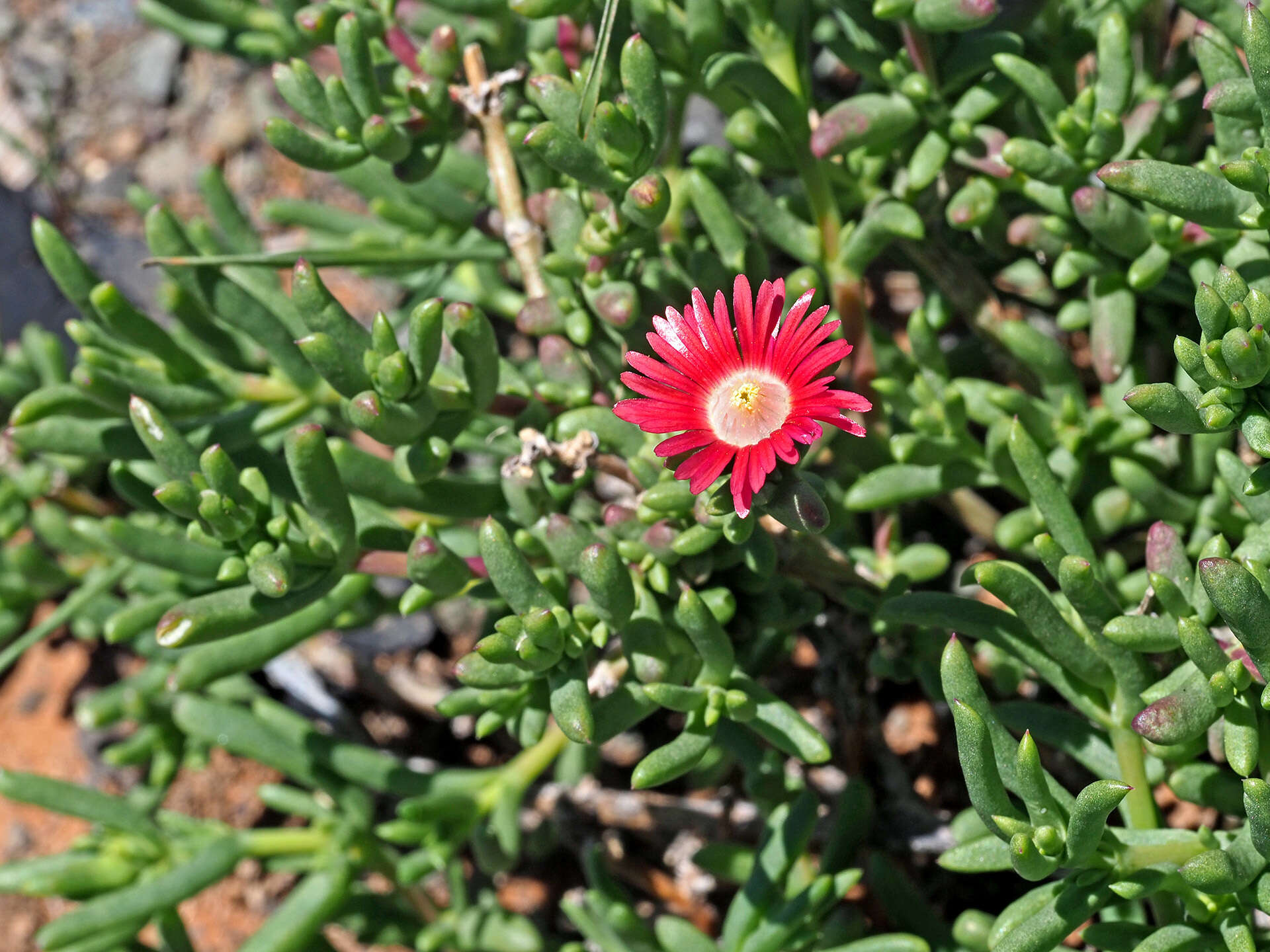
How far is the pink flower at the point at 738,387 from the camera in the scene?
118 cm

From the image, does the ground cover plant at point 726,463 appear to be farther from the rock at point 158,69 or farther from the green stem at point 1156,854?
the rock at point 158,69

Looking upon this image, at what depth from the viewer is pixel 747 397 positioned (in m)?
1.30

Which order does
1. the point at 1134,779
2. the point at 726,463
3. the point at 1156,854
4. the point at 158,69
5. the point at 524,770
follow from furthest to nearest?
the point at 158,69
the point at 524,770
the point at 1134,779
the point at 1156,854
the point at 726,463

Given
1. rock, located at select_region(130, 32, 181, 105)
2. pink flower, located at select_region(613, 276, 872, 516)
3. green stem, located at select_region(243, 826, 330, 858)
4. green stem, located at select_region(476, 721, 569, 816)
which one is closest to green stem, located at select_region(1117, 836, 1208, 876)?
pink flower, located at select_region(613, 276, 872, 516)

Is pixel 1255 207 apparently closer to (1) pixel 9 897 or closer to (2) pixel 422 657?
(2) pixel 422 657

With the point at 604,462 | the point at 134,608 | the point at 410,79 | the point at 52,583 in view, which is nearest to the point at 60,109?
the point at 52,583

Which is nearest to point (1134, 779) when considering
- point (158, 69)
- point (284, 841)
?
point (284, 841)

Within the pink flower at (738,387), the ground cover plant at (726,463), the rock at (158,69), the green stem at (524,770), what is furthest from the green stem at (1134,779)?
the rock at (158,69)

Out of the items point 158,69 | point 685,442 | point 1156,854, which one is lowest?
point 1156,854

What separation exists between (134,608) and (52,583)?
0.71m

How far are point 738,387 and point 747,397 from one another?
0.02 m

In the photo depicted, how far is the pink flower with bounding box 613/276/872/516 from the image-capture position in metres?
1.18

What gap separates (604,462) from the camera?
5.54 feet

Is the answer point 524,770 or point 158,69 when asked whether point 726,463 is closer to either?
point 524,770
